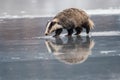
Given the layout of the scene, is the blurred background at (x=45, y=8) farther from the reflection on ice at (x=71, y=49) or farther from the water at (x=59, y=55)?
the reflection on ice at (x=71, y=49)

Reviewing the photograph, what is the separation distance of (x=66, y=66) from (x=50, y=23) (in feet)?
20.7

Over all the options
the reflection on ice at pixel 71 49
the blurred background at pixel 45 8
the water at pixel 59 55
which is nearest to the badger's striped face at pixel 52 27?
the water at pixel 59 55

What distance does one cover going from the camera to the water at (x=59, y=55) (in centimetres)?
1077

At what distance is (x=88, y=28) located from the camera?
18.8 metres

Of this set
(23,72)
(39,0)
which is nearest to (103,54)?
(23,72)

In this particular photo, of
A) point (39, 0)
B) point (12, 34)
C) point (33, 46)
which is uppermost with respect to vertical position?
point (33, 46)

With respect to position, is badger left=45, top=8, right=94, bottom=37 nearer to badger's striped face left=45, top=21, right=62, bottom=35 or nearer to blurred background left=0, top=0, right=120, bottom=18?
badger's striped face left=45, top=21, right=62, bottom=35

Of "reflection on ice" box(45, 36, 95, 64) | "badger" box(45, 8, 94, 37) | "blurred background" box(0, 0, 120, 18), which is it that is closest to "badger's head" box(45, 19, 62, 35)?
"badger" box(45, 8, 94, 37)

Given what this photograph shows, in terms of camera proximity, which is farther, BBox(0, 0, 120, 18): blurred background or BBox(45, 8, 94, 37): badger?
BBox(0, 0, 120, 18): blurred background

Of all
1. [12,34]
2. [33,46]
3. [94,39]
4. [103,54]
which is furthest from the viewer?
[12,34]

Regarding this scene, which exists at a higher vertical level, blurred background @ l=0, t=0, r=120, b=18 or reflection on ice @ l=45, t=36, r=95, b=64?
reflection on ice @ l=45, t=36, r=95, b=64

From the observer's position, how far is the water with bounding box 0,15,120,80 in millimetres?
10769

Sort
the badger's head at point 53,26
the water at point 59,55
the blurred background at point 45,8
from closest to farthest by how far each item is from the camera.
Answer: the water at point 59,55 < the badger's head at point 53,26 < the blurred background at point 45,8

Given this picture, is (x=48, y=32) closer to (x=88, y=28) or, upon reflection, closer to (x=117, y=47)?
(x=88, y=28)
